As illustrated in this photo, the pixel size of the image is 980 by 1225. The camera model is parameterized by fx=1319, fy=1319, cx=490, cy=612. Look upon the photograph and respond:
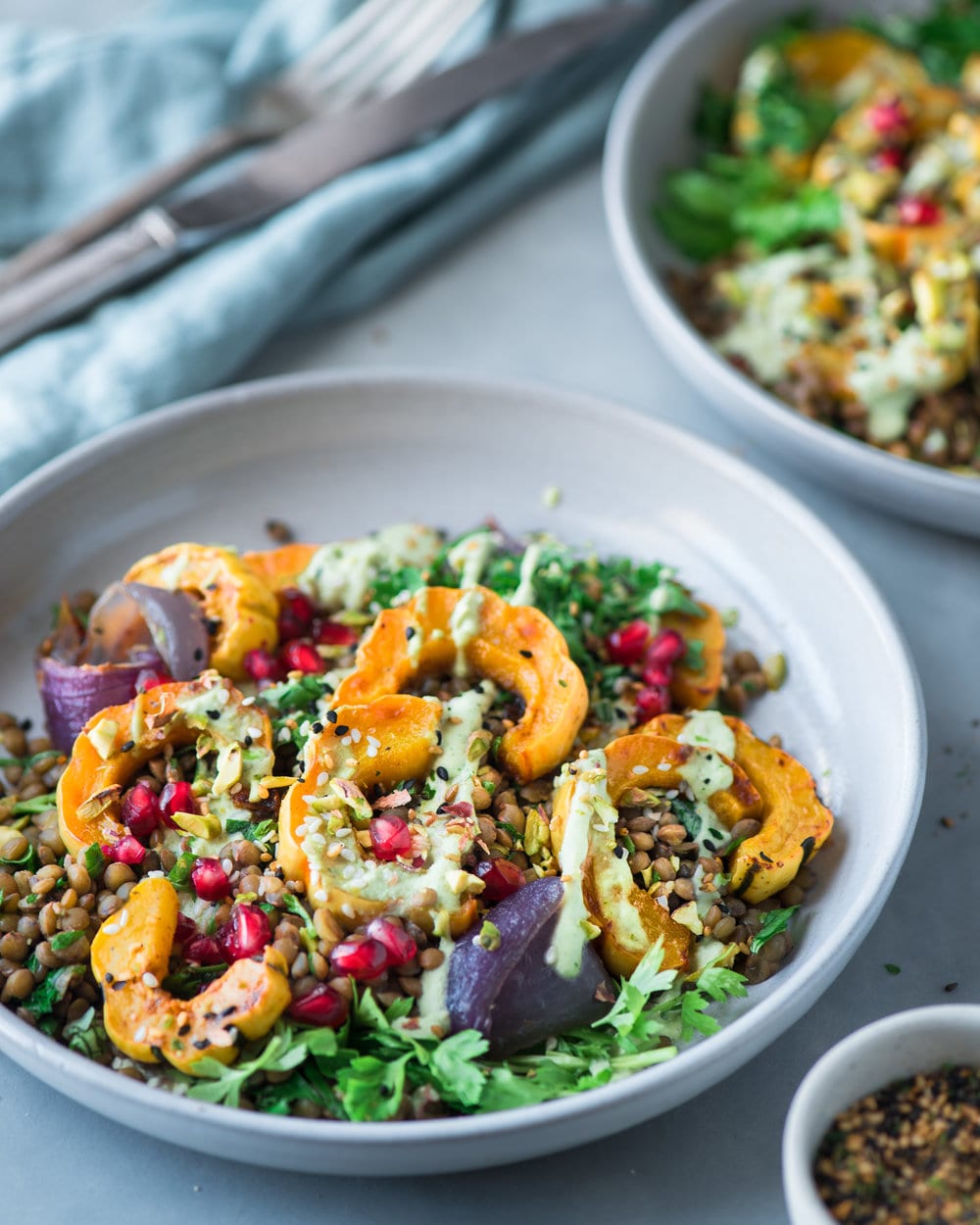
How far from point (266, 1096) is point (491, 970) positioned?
0.45m

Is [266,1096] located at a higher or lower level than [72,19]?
lower

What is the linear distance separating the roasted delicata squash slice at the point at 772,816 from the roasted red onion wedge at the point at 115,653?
41.0 inches

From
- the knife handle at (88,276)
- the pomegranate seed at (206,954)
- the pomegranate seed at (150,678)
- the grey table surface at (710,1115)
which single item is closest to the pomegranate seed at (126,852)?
the pomegranate seed at (206,954)

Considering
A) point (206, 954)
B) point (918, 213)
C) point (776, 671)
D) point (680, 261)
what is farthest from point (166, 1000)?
point (918, 213)

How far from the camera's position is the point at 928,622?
11.4ft

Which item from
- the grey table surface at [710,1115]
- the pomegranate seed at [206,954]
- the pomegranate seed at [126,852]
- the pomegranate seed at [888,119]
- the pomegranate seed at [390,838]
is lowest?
the grey table surface at [710,1115]

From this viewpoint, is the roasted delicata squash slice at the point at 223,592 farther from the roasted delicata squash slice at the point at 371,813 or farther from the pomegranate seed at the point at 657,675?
the pomegranate seed at the point at 657,675

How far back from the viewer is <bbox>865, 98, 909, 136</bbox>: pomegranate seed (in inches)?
164

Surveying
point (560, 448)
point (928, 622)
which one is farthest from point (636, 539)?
point (928, 622)

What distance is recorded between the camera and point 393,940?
238 centimetres

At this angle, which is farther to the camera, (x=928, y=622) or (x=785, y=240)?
(x=785, y=240)

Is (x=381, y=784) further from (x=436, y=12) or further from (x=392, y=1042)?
(x=436, y=12)

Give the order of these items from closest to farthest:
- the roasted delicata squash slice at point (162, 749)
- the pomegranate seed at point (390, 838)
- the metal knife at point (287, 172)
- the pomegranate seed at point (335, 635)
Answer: the pomegranate seed at point (390, 838), the roasted delicata squash slice at point (162, 749), the pomegranate seed at point (335, 635), the metal knife at point (287, 172)

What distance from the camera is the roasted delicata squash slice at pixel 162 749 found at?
2.63 metres
